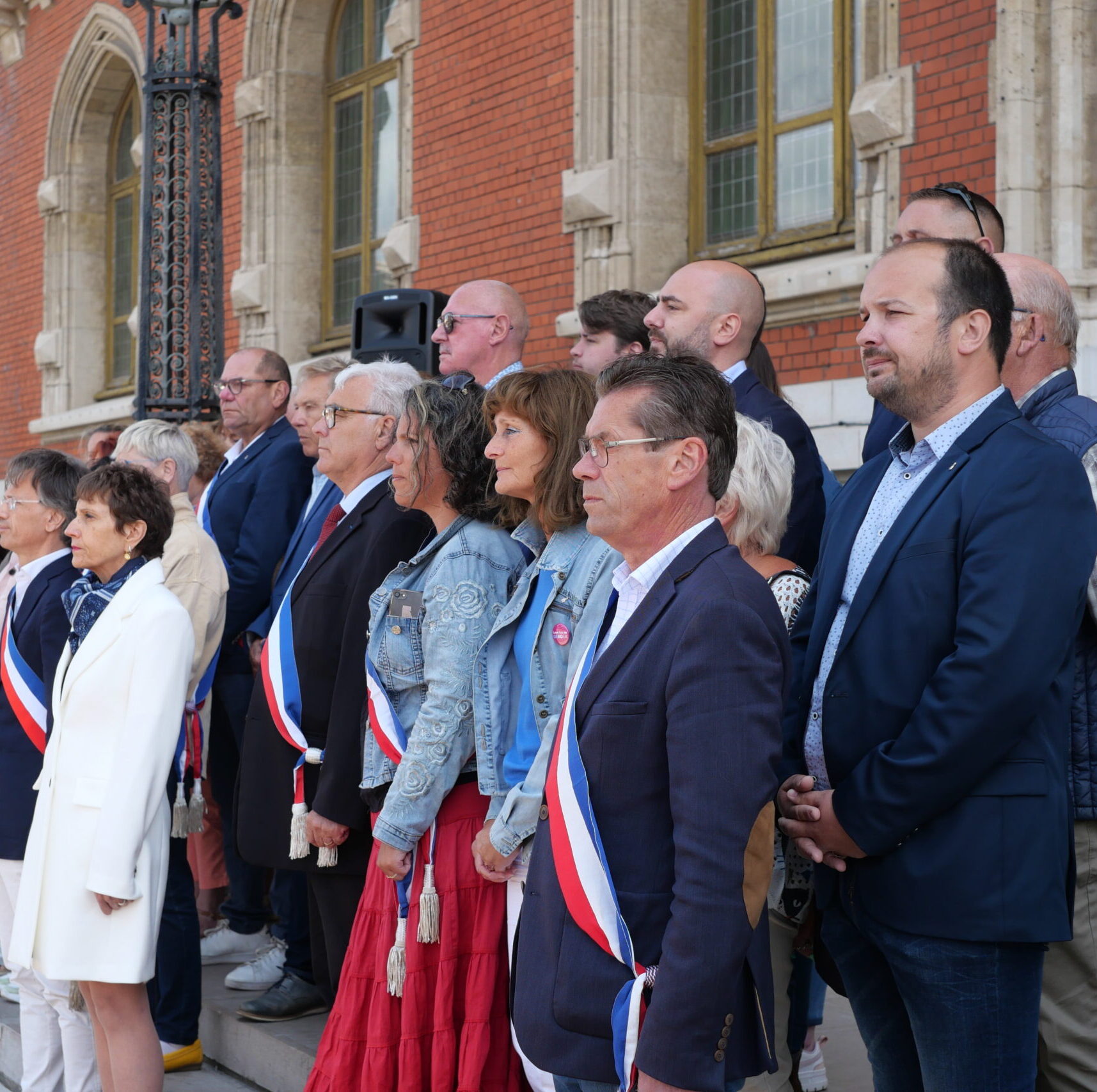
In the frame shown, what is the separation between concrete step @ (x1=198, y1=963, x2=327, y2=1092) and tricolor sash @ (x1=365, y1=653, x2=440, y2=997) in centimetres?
90

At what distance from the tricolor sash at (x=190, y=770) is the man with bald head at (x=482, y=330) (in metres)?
1.23

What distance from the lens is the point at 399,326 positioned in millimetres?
6477

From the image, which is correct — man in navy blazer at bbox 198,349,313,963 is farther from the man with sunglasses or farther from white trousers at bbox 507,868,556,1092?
the man with sunglasses

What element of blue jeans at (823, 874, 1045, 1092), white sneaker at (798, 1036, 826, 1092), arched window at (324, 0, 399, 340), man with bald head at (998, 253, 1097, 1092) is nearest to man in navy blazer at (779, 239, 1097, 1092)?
blue jeans at (823, 874, 1045, 1092)

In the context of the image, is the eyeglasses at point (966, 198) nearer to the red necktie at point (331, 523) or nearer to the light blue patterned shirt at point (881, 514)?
the light blue patterned shirt at point (881, 514)

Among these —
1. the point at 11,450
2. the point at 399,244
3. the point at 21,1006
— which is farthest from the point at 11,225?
the point at 21,1006

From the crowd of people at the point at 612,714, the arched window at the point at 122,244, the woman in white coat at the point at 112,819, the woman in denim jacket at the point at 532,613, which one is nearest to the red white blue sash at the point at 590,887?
the crowd of people at the point at 612,714

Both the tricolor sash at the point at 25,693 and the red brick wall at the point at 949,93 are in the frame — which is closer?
the tricolor sash at the point at 25,693

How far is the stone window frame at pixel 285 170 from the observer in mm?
10922

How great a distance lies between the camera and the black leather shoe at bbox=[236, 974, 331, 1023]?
14.4ft

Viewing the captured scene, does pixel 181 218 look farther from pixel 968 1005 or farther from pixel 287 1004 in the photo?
pixel 968 1005

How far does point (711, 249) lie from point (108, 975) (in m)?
5.25

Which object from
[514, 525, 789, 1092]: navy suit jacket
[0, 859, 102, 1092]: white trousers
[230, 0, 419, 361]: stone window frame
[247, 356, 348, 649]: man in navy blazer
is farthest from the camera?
[230, 0, 419, 361]: stone window frame

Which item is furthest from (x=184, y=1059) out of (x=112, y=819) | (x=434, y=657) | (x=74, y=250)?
(x=74, y=250)
